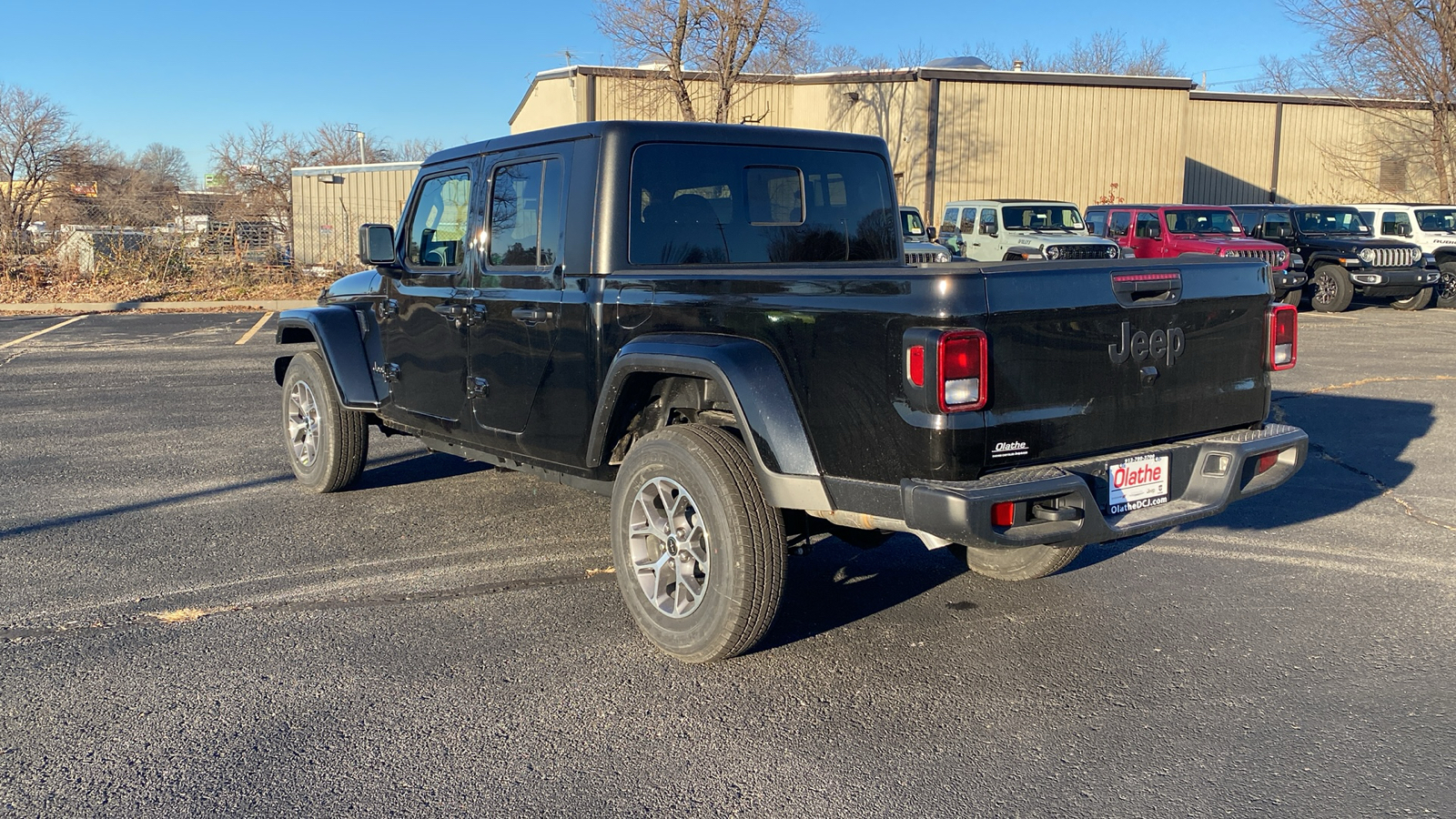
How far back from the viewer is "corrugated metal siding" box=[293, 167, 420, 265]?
29219 millimetres

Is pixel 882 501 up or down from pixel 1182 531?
up

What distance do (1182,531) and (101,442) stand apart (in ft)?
23.4

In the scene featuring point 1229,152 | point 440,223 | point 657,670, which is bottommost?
point 657,670

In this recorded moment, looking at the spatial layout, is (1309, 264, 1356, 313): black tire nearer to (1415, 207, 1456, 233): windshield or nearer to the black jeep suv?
the black jeep suv

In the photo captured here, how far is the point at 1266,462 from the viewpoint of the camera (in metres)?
4.23

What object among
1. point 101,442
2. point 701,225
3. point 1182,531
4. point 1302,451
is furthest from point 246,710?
point 101,442

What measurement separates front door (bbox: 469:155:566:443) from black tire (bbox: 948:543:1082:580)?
205cm

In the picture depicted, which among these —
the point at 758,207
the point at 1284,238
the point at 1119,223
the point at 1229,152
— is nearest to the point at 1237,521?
the point at 758,207

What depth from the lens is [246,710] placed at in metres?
3.64

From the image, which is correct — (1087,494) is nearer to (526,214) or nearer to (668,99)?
(526,214)

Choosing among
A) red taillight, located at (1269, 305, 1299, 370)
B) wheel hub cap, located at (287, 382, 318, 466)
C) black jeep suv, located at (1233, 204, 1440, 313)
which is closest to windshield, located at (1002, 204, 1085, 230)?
black jeep suv, located at (1233, 204, 1440, 313)

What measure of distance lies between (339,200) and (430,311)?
1021 inches

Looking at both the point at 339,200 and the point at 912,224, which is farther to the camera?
the point at 339,200

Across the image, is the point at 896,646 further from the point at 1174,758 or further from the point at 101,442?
the point at 101,442
